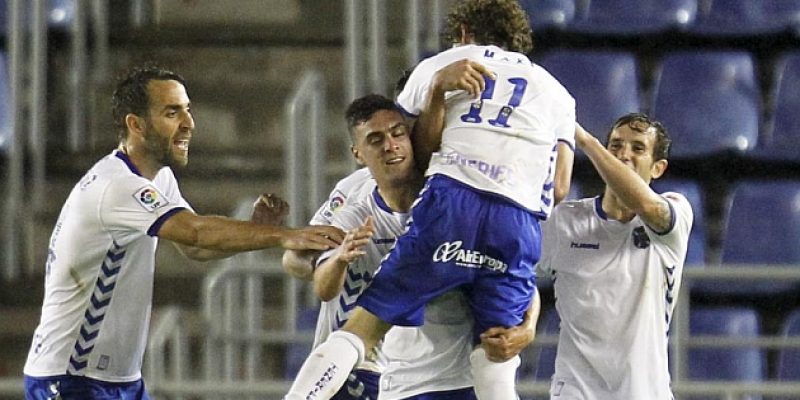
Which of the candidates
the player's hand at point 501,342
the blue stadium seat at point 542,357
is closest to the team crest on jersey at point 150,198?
the player's hand at point 501,342

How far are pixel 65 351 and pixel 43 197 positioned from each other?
124 inches

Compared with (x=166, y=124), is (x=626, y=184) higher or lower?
lower

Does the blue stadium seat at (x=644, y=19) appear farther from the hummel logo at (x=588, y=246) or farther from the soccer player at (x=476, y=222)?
the soccer player at (x=476, y=222)

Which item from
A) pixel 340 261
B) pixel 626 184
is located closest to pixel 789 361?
pixel 626 184

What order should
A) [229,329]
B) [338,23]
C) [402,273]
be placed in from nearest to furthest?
[402,273] → [229,329] → [338,23]

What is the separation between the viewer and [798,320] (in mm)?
9102

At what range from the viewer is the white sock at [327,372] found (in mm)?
6477

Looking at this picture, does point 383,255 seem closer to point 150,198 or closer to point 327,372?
point 327,372

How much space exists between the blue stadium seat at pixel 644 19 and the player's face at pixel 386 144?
11.8 ft

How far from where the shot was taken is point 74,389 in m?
6.79

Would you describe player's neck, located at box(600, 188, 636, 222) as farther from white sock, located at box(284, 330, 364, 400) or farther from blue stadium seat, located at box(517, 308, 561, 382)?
blue stadium seat, located at box(517, 308, 561, 382)

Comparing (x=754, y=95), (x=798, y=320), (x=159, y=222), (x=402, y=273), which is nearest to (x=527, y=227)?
(x=402, y=273)

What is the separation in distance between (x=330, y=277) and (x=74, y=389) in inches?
40.0

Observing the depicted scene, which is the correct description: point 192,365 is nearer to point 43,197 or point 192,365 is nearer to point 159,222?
point 43,197
